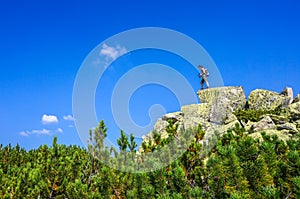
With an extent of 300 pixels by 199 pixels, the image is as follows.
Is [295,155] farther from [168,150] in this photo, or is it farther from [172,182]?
[168,150]

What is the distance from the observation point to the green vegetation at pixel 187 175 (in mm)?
3191

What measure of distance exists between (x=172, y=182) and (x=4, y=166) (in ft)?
23.4

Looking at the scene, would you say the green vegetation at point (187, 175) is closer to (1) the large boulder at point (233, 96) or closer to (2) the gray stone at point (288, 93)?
(1) the large boulder at point (233, 96)

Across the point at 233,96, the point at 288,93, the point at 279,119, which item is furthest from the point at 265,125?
the point at 288,93

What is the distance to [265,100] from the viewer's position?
24.4 metres

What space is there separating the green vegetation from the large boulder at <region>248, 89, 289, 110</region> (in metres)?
19.1

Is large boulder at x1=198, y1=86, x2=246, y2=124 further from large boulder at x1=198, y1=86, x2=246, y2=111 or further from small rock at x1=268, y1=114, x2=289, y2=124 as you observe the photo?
small rock at x1=268, y1=114, x2=289, y2=124

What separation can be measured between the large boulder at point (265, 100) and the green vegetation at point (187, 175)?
62.7 ft

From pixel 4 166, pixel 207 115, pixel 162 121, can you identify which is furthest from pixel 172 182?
pixel 162 121

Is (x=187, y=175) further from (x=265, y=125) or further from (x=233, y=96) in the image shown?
(x=233, y=96)

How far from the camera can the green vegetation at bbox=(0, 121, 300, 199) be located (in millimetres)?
3191

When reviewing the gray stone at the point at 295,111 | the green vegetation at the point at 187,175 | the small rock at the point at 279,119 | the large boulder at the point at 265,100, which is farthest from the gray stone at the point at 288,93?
the green vegetation at the point at 187,175

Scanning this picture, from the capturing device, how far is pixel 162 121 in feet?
59.6

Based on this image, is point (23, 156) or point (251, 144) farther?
point (23, 156)
